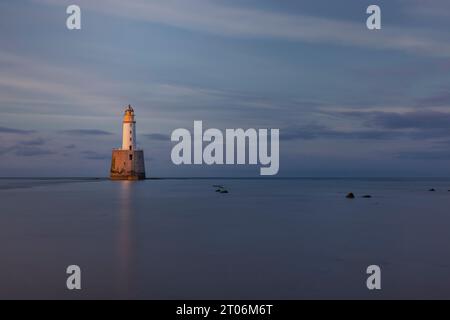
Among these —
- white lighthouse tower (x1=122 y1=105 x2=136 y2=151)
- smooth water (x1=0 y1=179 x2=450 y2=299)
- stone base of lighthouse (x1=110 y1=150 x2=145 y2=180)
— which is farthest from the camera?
stone base of lighthouse (x1=110 y1=150 x2=145 y2=180)

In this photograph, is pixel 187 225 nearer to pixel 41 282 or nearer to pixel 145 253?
pixel 145 253

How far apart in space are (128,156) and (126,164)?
1533 millimetres

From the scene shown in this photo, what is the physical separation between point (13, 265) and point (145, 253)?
13.8ft

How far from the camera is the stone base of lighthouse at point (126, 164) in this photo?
68375 mm

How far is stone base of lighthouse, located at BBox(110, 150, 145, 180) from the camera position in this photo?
224ft

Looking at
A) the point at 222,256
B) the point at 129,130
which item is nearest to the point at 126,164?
the point at 129,130

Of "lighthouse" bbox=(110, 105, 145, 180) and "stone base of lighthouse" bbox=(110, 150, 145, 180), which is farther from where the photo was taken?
"stone base of lighthouse" bbox=(110, 150, 145, 180)

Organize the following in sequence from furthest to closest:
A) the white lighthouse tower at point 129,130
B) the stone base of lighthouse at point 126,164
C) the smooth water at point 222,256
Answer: the stone base of lighthouse at point 126,164
the white lighthouse tower at point 129,130
the smooth water at point 222,256

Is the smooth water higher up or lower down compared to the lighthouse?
lower down

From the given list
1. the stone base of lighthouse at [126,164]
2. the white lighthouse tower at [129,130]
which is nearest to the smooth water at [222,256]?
the white lighthouse tower at [129,130]

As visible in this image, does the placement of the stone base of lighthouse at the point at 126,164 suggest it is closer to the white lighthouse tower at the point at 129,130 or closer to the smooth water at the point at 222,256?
the white lighthouse tower at the point at 129,130

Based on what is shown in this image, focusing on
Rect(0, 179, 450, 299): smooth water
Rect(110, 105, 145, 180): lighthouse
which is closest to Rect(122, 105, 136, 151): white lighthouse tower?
Rect(110, 105, 145, 180): lighthouse

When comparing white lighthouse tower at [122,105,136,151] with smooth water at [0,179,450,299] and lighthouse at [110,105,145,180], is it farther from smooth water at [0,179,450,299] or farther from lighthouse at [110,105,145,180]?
smooth water at [0,179,450,299]

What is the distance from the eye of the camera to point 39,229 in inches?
873
